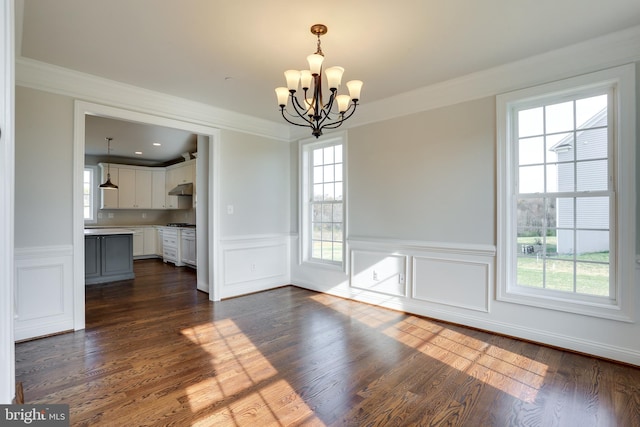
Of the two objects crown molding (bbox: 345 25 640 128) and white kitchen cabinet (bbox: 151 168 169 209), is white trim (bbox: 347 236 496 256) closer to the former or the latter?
crown molding (bbox: 345 25 640 128)

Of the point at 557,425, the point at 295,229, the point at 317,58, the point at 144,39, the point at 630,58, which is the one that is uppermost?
the point at 144,39

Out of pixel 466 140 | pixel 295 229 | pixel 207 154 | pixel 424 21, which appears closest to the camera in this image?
pixel 424 21

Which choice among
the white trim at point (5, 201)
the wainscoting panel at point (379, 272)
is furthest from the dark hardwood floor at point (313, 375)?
the white trim at point (5, 201)

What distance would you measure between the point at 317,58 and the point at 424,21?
0.88 meters

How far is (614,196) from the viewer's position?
103 inches

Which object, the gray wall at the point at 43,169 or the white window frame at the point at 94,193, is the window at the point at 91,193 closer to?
the white window frame at the point at 94,193

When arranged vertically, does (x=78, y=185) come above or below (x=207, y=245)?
above

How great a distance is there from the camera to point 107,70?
10.3 ft

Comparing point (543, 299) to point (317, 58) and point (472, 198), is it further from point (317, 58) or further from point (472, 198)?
point (317, 58)

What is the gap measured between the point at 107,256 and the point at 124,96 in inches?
128

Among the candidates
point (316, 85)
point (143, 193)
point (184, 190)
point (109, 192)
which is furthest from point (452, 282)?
point (109, 192)

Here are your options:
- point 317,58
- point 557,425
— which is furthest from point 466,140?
point 557,425

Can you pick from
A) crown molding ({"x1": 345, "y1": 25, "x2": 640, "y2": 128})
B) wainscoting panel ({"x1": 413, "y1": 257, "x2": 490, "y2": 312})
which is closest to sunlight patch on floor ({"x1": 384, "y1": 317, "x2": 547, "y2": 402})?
wainscoting panel ({"x1": 413, "y1": 257, "x2": 490, "y2": 312})

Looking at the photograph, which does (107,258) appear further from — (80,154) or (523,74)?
(523,74)
